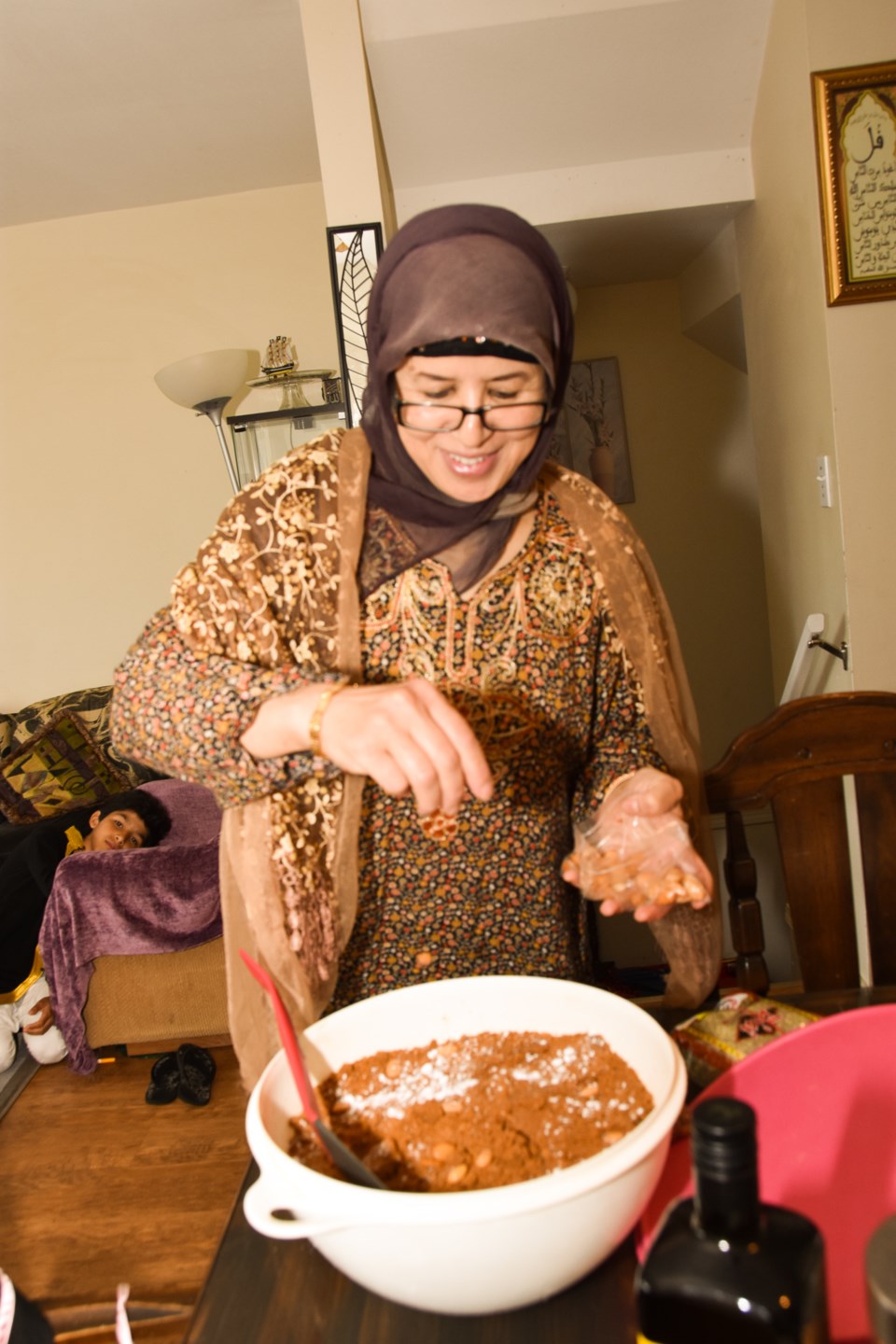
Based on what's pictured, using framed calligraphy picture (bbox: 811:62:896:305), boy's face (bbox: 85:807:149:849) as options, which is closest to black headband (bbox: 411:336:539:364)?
framed calligraphy picture (bbox: 811:62:896:305)

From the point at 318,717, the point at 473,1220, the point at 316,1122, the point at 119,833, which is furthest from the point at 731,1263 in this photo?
the point at 119,833

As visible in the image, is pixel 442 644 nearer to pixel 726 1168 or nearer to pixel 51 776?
pixel 726 1168

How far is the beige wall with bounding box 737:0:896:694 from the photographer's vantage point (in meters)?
2.42

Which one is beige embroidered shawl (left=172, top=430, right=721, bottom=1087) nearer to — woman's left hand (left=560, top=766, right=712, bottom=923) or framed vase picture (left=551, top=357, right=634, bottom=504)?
woman's left hand (left=560, top=766, right=712, bottom=923)

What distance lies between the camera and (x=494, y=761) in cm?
108

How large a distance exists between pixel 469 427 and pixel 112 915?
2537 mm

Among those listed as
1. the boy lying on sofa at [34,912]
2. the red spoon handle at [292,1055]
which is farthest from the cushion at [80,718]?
the red spoon handle at [292,1055]

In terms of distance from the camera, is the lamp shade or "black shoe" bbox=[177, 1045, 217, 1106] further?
the lamp shade

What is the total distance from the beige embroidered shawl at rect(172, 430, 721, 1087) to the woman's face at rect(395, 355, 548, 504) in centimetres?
9

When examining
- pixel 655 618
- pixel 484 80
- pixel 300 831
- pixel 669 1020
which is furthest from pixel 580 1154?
pixel 484 80

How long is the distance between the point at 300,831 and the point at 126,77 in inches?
117

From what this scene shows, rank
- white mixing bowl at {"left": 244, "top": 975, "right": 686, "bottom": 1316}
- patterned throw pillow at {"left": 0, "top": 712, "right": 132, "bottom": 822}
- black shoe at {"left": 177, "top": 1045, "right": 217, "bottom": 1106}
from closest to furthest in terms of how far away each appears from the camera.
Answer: white mixing bowl at {"left": 244, "top": 975, "right": 686, "bottom": 1316}, black shoe at {"left": 177, "top": 1045, "right": 217, "bottom": 1106}, patterned throw pillow at {"left": 0, "top": 712, "right": 132, "bottom": 822}

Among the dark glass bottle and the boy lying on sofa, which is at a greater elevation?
the dark glass bottle

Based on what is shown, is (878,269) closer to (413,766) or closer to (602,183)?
(602,183)
